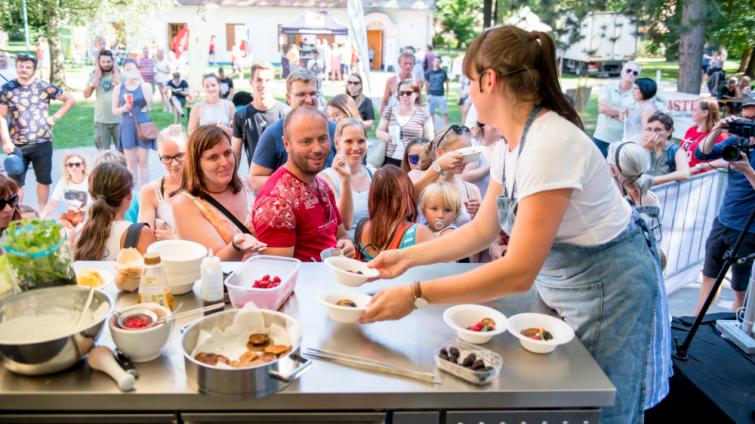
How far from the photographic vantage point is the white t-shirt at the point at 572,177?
1.67 metres

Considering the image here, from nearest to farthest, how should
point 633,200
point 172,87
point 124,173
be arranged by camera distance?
1. point 124,173
2. point 633,200
3. point 172,87

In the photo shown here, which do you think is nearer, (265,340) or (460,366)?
(460,366)

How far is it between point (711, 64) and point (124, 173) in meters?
20.0

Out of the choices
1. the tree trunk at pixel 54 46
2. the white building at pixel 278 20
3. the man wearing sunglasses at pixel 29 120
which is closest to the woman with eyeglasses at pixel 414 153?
the man wearing sunglasses at pixel 29 120

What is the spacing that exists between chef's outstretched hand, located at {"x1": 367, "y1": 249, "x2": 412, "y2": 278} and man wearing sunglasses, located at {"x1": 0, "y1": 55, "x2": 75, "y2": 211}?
5.72m

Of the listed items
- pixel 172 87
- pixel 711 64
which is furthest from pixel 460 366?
pixel 711 64

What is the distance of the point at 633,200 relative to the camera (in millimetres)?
3691

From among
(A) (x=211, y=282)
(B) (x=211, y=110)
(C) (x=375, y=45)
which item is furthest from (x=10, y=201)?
(C) (x=375, y=45)

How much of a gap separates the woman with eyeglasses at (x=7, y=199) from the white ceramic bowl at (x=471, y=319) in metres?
2.25

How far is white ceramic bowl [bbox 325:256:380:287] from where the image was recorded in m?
2.08

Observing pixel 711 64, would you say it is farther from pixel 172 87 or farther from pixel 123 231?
pixel 123 231

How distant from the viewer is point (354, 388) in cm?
162

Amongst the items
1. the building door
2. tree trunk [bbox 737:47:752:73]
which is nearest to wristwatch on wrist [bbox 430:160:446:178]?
tree trunk [bbox 737:47:752:73]

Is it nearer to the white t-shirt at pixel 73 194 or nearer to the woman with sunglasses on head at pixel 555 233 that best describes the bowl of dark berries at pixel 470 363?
the woman with sunglasses on head at pixel 555 233
